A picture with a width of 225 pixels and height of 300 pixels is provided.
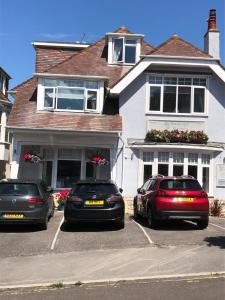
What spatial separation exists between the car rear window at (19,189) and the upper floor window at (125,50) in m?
12.9

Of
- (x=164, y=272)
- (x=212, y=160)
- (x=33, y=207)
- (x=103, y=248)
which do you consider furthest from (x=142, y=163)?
(x=164, y=272)

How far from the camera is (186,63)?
21.3 m

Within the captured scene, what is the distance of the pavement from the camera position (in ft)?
27.0

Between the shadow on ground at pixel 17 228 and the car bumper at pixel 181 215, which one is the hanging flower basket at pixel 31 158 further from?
the car bumper at pixel 181 215

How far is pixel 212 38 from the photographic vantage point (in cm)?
2425

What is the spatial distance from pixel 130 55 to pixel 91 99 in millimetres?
4252

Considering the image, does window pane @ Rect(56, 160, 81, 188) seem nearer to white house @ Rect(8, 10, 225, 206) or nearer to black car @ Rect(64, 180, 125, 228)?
white house @ Rect(8, 10, 225, 206)

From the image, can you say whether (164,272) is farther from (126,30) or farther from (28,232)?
(126,30)

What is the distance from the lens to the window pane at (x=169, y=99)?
2188cm

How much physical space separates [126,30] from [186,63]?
5.91 metres

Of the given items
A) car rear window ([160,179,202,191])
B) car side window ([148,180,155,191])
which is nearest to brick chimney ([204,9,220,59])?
car side window ([148,180,155,191])

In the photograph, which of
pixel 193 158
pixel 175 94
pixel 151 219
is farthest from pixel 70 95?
pixel 151 219

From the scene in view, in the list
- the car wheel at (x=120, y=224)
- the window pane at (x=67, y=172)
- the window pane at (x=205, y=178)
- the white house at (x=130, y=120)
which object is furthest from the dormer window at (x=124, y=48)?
the car wheel at (x=120, y=224)

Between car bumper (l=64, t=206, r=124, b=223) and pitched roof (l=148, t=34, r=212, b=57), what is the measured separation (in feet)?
36.1
